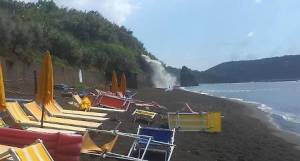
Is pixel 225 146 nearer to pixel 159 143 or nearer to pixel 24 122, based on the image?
pixel 159 143

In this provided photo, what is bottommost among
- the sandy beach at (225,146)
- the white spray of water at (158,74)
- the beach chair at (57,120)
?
the sandy beach at (225,146)

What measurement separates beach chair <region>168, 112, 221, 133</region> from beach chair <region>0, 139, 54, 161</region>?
10.2 metres

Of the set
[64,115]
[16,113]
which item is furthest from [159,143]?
[64,115]

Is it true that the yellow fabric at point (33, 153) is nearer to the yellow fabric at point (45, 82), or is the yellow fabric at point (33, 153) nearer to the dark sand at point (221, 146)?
the dark sand at point (221, 146)

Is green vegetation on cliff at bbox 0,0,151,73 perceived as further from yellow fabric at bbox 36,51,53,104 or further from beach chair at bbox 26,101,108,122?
yellow fabric at bbox 36,51,53,104

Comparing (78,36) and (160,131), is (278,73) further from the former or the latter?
(160,131)

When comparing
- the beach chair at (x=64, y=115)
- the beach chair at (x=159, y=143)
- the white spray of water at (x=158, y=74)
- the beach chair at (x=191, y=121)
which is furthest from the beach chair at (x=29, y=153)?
the white spray of water at (x=158, y=74)

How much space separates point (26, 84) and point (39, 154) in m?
23.1

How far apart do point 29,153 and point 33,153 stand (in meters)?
0.10

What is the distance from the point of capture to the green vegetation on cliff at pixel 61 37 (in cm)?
3056

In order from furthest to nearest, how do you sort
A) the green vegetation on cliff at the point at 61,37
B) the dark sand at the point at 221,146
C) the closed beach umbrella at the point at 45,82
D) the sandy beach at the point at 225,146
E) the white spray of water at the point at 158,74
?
the white spray of water at the point at 158,74 → the green vegetation on cliff at the point at 61,37 → the sandy beach at the point at 225,146 → the dark sand at the point at 221,146 → the closed beach umbrella at the point at 45,82

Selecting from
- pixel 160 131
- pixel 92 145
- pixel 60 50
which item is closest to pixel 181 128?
pixel 160 131

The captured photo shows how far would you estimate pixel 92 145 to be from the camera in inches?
390

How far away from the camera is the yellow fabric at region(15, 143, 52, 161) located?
223 inches
